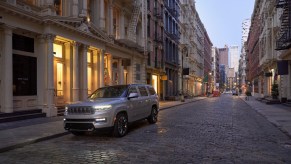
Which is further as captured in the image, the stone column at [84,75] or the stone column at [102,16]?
the stone column at [102,16]

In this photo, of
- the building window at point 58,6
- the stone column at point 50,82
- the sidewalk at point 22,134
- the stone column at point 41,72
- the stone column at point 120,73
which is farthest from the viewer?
the stone column at point 120,73

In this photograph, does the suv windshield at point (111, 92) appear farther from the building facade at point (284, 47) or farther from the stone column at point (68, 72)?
the building facade at point (284, 47)

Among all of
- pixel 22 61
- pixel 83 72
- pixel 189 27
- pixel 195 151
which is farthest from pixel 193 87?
pixel 195 151

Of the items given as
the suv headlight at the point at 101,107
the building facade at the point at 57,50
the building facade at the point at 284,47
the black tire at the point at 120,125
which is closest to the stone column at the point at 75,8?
the building facade at the point at 57,50

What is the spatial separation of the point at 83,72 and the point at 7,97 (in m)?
7.28

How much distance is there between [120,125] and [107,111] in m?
0.88

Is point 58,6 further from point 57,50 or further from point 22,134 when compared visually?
point 22,134

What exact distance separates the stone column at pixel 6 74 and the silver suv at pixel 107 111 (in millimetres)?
4837

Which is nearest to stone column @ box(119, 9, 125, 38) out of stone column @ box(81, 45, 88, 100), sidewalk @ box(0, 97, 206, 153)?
stone column @ box(81, 45, 88, 100)

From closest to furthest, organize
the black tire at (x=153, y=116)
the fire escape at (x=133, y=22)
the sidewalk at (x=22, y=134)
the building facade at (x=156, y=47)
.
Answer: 1. the sidewalk at (x=22, y=134)
2. the black tire at (x=153, y=116)
3. the fire escape at (x=133, y=22)
4. the building facade at (x=156, y=47)

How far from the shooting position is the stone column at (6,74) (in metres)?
15.0

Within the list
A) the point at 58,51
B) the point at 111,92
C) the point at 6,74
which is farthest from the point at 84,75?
the point at 111,92

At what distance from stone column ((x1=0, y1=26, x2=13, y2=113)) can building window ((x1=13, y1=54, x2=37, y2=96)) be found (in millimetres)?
965

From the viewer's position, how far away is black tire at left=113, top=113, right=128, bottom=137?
1095cm
